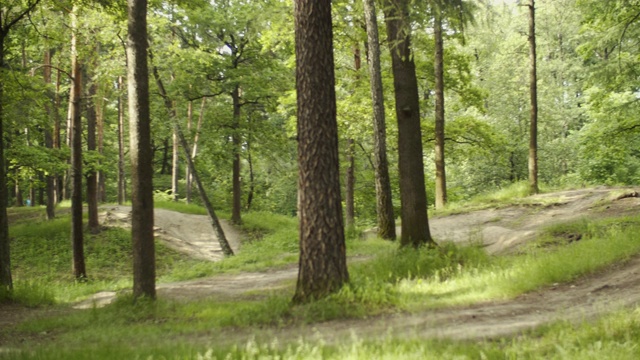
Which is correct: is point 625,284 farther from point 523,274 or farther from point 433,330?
point 433,330

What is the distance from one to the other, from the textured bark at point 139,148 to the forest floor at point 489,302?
58.0 inches

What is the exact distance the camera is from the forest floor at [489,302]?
5.40 metres

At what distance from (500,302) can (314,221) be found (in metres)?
2.75

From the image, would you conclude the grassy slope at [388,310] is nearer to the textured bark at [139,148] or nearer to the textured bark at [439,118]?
the textured bark at [139,148]

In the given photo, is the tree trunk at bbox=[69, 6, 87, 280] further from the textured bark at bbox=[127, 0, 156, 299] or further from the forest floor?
the textured bark at bbox=[127, 0, 156, 299]

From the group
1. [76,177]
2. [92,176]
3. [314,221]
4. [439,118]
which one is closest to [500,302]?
[314,221]

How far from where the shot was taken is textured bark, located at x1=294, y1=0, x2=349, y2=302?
7.20 meters

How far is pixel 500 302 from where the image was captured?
6.67 meters

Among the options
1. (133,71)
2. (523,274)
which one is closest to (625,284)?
(523,274)

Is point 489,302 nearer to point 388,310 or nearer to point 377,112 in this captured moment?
point 388,310

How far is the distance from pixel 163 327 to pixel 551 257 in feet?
20.3

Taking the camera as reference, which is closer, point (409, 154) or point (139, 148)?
point (139, 148)

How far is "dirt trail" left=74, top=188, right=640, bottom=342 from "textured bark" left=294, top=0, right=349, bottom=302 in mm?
902

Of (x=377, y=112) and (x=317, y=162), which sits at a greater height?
(x=377, y=112)
